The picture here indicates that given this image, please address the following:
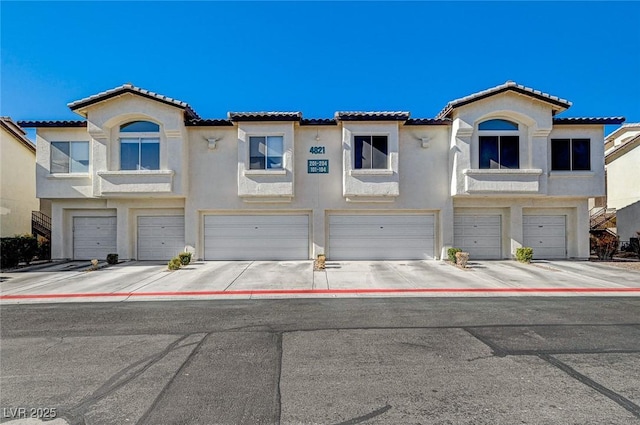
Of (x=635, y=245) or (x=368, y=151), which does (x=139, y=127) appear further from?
(x=635, y=245)

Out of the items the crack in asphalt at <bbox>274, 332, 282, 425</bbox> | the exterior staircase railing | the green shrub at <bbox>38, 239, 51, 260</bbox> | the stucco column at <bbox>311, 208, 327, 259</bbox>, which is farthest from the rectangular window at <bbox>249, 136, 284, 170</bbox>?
the exterior staircase railing

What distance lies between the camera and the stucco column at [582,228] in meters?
15.6

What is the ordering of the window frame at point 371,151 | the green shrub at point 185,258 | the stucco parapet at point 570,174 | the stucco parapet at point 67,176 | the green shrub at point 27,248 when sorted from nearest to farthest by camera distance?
the green shrub at point 185,258
the green shrub at point 27,248
the window frame at point 371,151
the stucco parapet at point 570,174
the stucco parapet at point 67,176

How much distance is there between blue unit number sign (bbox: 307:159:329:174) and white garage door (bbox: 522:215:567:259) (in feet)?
33.3

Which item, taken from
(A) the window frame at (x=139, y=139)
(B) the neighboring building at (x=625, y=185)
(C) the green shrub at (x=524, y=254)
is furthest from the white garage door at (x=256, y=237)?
(B) the neighboring building at (x=625, y=185)

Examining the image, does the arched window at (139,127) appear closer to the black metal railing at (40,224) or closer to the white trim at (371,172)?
the black metal railing at (40,224)

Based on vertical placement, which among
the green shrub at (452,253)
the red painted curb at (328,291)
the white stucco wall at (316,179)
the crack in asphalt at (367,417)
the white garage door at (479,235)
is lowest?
the red painted curb at (328,291)

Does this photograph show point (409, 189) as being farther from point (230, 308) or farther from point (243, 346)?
point (243, 346)

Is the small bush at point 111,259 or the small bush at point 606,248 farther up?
the small bush at point 606,248

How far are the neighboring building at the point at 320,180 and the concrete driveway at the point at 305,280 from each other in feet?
5.06

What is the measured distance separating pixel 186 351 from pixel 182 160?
11.3 m

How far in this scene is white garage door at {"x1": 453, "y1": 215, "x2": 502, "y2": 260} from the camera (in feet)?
51.9

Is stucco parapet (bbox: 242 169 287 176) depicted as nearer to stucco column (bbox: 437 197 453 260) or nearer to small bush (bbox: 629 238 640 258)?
stucco column (bbox: 437 197 453 260)

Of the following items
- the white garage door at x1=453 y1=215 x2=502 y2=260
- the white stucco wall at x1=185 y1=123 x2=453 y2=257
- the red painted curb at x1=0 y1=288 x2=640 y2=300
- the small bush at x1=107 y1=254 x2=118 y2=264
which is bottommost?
the red painted curb at x1=0 y1=288 x2=640 y2=300
